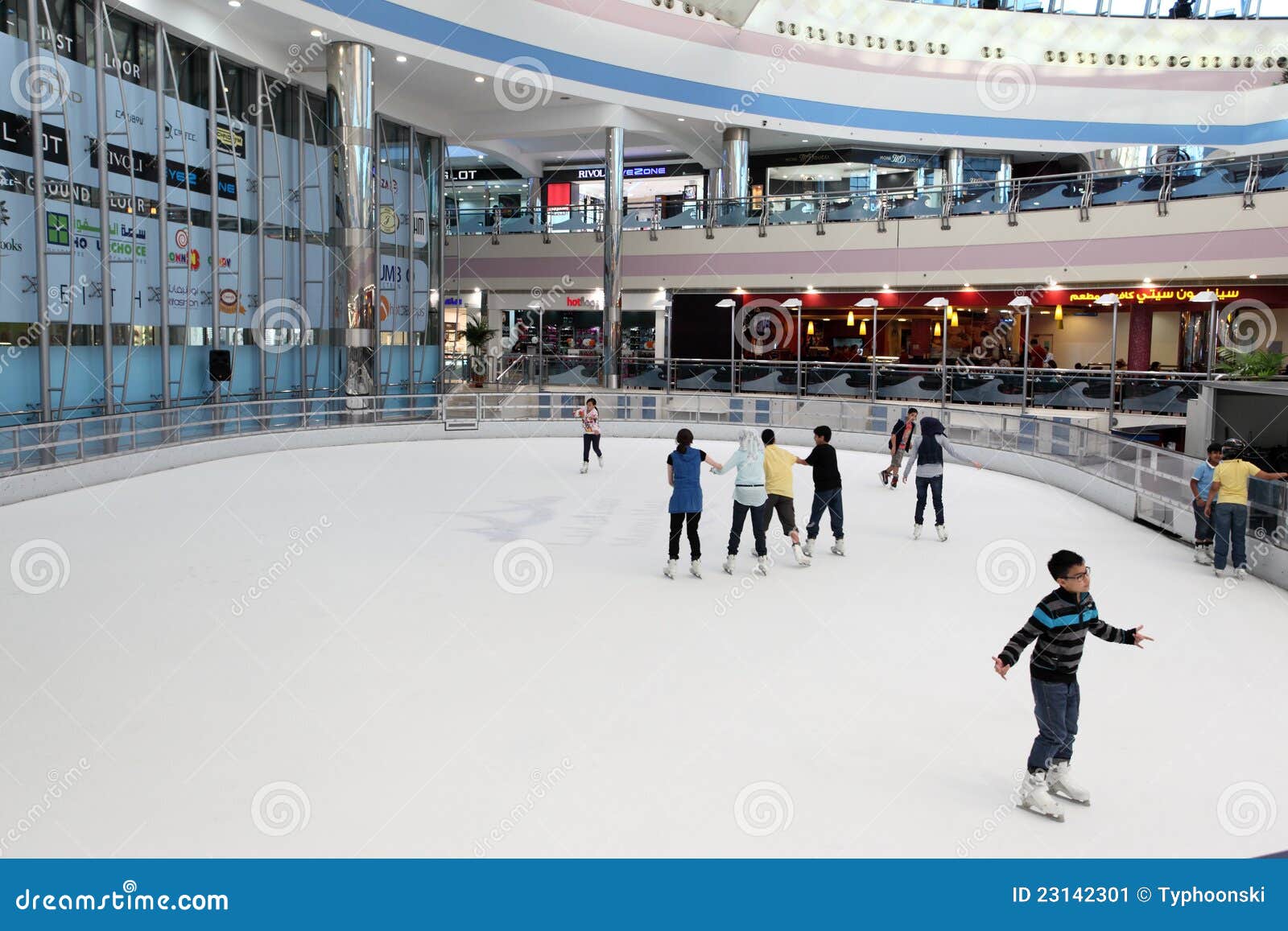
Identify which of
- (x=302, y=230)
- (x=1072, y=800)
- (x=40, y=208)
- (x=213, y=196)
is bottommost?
(x=1072, y=800)

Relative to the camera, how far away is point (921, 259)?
26.5m

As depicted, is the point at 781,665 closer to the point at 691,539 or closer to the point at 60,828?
the point at 691,539

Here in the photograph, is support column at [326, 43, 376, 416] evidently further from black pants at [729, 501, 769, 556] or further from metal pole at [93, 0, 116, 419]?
black pants at [729, 501, 769, 556]

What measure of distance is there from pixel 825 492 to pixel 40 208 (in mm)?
11644

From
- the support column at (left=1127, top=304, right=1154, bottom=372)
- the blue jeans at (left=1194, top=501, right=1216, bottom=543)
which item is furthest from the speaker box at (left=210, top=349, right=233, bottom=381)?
the support column at (left=1127, top=304, right=1154, bottom=372)

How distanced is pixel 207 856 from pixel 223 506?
9431 mm

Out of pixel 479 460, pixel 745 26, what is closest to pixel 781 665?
pixel 479 460

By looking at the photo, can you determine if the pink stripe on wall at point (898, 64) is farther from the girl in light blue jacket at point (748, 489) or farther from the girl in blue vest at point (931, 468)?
the girl in light blue jacket at point (748, 489)

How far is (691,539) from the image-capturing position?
975 centimetres

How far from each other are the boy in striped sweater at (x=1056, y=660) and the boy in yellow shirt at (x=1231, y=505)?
5441mm

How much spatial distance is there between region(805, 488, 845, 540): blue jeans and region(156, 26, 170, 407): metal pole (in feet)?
40.7

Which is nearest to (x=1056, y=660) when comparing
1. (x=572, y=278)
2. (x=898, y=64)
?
(x=572, y=278)

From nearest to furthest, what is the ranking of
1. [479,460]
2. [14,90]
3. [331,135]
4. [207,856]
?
[207,856] < [14,90] < [479,460] < [331,135]

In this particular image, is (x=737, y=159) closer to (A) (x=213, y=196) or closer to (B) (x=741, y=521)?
(A) (x=213, y=196)
